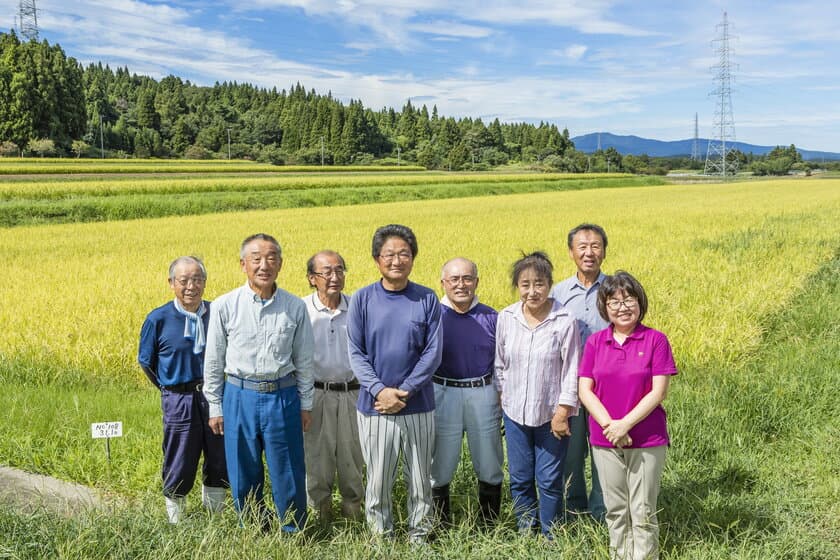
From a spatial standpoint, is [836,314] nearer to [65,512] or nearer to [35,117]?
[65,512]

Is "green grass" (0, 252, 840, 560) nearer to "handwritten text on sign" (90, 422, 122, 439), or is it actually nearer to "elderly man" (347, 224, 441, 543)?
"elderly man" (347, 224, 441, 543)

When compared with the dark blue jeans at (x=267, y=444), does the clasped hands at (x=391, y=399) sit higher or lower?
Answer: higher

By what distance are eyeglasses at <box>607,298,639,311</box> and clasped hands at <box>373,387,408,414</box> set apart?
1.16 m

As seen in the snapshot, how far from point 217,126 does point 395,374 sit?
9414 centimetres

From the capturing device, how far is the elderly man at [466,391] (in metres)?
3.68

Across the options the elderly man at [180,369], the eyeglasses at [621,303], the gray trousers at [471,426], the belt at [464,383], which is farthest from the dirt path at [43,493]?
the eyeglasses at [621,303]

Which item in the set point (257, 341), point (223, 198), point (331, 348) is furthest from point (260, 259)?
point (223, 198)

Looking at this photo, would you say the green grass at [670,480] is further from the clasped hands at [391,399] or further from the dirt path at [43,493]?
the clasped hands at [391,399]

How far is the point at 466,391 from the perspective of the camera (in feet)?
12.1

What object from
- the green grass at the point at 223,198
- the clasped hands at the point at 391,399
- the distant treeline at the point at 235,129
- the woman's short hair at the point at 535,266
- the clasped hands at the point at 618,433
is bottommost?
the clasped hands at the point at 618,433

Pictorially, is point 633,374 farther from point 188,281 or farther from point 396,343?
point 188,281

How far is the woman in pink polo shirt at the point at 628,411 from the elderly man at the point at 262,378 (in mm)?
1586

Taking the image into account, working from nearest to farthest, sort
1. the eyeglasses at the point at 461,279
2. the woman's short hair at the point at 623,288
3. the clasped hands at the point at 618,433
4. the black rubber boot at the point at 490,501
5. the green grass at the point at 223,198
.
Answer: the clasped hands at the point at 618,433 < the woman's short hair at the point at 623,288 < the eyeglasses at the point at 461,279 < the black rubber boot at the point at 490,501 < the green grass at the point at 223,198

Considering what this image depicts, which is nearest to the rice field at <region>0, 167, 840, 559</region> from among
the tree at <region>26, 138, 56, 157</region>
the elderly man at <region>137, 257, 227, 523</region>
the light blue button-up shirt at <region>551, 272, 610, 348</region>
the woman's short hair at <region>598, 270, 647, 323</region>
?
the elderly man at <region>137, 257, 227, 523</region>
